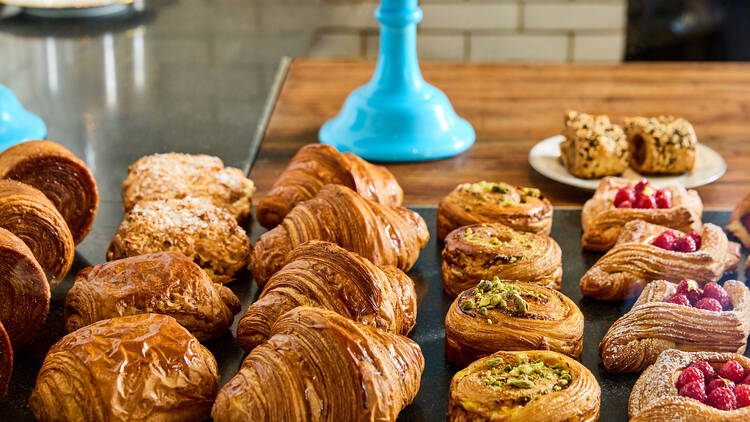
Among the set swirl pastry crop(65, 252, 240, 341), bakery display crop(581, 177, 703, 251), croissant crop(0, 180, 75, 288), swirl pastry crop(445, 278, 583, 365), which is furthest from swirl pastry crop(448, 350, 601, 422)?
croissant crop(0, 180, 75, 288)

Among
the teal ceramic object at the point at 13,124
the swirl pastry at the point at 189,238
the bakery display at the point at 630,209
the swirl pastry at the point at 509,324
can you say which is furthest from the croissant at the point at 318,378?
the teal ceramic object at the point at 13,124

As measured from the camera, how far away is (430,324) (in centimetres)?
145

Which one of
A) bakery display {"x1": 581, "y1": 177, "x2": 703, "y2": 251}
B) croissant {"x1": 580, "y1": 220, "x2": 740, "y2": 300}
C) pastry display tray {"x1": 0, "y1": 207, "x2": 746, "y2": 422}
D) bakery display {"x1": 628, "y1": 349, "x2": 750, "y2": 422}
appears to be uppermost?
bakery display {"x1": 581, "y1": 177, "x2": 703, "y2": 251}

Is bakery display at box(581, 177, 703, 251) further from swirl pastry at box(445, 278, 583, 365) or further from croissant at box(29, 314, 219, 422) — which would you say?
croissant at box(29, 314, 219, 422)

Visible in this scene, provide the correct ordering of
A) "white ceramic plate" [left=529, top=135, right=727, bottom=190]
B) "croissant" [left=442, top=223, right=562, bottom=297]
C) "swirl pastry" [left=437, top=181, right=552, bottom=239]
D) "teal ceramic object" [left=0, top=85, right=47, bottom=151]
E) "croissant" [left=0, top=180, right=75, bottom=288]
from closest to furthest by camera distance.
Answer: "croissant" [left=0, top=180, right=75, bottom=288]
"croissant" [left=442, top=223, right=562, bottom=297]
"swirl pastry" [left=437, top=181, right=552, bottom=239]
"white ceramic plate" [left=529, top=135, right=727, bottom=190]
"teal ceramic object" [left=0, top=85, right=47, bottom=151]

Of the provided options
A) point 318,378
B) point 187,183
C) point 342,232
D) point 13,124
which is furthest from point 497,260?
point 13,124

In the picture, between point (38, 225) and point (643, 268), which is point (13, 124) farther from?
point (643, 268)

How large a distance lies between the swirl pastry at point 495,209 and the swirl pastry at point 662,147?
1.20ft

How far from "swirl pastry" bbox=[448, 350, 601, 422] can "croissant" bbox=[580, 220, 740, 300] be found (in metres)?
0.33

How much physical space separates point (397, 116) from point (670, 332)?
0.99 meters

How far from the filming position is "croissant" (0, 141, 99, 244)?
1.52 meters

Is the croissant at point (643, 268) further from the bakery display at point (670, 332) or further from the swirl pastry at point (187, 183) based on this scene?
the swirl pastry at point (187, 183)

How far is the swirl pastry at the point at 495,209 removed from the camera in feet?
5.44

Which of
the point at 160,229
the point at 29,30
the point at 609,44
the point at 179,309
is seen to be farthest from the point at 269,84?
the point at 609,44
